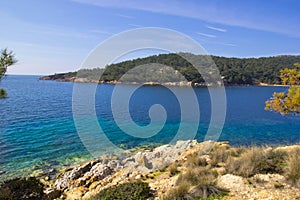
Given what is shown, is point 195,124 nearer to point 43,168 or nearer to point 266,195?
point 43,168

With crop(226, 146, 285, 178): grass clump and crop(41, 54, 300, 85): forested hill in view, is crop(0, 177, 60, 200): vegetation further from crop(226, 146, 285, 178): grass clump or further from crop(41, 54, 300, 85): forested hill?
crop(41, 54, 300, 85): forested hill

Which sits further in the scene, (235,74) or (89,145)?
(235,74)

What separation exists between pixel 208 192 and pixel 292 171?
8.82 ft

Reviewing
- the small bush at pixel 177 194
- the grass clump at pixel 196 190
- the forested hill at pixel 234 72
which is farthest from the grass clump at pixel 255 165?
the forested hill at pixel 234 72

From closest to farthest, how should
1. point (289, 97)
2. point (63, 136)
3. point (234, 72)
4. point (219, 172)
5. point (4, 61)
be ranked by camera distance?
point (4, 61) < point (289, 97) < point (219, 172) < point (63, 136) < point (234, 72)

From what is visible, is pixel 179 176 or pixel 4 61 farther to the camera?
pixel 179 176

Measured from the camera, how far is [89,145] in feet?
61.6

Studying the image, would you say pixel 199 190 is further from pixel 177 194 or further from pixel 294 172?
pixel 294 172

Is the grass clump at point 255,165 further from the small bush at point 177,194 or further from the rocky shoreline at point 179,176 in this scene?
the small bush at point 177,194

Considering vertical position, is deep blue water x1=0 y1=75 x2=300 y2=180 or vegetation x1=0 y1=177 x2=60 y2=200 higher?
vegetation x1=0 y1=177 x2=60 y2=200

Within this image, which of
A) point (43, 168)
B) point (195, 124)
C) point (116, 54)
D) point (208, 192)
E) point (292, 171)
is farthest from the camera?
point (195, 124)

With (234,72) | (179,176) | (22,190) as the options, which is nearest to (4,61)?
(22,190)

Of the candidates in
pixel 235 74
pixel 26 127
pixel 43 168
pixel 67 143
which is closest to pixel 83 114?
pixel 26 127

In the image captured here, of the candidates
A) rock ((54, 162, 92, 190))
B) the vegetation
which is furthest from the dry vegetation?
rock ((54, 162, 92, 190))
